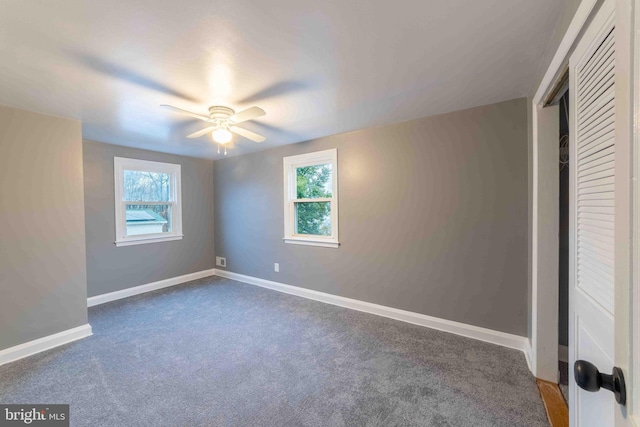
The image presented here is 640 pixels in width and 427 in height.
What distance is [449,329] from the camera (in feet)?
9.14

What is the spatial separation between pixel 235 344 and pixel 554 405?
8.19 ft

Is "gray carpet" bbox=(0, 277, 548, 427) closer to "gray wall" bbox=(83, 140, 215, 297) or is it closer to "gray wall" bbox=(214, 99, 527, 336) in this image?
"gray wall" bbox=(214, 99, 527, 336)

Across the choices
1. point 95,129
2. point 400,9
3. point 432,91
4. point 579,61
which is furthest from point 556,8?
point 95,129

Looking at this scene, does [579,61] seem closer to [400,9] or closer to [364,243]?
[400,9]

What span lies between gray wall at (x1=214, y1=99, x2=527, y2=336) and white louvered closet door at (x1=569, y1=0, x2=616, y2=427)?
1.44 meters

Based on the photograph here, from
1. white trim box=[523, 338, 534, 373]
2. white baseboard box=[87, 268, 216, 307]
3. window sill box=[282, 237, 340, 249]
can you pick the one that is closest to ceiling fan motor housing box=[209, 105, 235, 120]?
window sill box=[282, 237, 340, 249]

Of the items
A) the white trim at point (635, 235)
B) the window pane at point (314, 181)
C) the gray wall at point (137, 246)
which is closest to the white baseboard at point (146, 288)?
the gray wall at point (137, 246)

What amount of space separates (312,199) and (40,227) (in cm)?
293

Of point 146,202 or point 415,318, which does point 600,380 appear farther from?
point 146,202

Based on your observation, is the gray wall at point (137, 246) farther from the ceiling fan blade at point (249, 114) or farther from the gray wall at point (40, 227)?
the ceiling fan blade at point (249, 114)

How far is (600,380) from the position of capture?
0.63 metres

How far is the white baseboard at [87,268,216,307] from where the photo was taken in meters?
3.68

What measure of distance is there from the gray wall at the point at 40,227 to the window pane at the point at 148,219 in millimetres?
1289

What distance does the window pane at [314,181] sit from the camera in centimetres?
376
